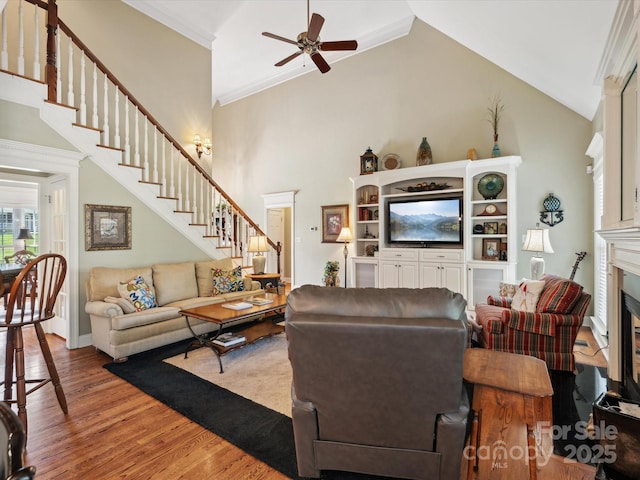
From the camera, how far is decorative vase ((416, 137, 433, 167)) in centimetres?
551

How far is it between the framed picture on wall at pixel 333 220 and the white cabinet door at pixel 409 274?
162cm

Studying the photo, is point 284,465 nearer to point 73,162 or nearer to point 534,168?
point 73,162

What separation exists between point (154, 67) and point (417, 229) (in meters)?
5.32

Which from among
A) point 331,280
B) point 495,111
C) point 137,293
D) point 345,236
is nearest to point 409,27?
point 495,111

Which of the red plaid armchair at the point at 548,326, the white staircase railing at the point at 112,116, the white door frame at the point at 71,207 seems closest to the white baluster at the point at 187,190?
the white staircase railing at the point at 112,116

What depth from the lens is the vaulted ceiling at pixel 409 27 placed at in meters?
2.85

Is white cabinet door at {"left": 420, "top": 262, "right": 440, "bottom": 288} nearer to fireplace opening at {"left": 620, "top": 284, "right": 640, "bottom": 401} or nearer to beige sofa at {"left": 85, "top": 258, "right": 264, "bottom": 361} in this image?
fireplace opening at {"left": 620, "top": 284, "right": 640, "bottom": 401}

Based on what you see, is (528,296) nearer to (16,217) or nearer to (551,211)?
(551,211)

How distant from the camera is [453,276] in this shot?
5.09 meters

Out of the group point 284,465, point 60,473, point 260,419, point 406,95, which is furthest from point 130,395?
point 406,95

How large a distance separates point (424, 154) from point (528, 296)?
9.91 feet

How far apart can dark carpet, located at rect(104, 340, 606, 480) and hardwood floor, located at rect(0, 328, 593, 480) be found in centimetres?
7

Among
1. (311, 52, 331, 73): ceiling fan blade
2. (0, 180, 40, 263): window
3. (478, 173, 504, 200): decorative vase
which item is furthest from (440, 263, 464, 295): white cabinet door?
(0, 180, 40, 263): window

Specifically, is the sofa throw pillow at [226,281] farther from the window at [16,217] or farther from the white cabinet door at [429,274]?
the white cabinet door at [429,274]
